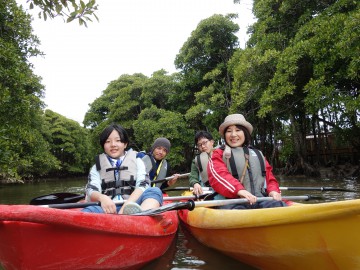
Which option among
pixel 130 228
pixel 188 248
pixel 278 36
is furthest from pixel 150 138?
pixel 130 228

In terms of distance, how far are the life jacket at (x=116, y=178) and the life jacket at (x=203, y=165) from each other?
229cm

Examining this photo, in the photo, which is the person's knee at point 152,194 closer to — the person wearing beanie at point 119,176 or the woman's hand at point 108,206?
the person wearing beanie at point 119,176

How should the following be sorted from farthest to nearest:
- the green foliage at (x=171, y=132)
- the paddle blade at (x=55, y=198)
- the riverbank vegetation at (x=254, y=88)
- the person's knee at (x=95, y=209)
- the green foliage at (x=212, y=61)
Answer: the green foliage at (x=171, y=132)
the green foliage at (x=212, y=61)
the riverbank vegetation at (x=254, y=88)
the paddle blade at (x=55, y=198)
the person's knee at (x=95, y=209)

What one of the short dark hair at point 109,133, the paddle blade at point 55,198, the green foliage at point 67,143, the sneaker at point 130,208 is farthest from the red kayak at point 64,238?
the green foliage at point 67,143

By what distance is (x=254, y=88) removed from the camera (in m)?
11.4

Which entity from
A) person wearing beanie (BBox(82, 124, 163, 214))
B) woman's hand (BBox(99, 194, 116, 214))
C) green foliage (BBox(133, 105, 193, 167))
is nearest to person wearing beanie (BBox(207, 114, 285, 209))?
person wearing beanie (BBox(82, 124, 163, 214))

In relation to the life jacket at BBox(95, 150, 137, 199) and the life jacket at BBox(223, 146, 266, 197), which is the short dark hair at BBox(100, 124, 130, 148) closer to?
the life jacket at BBox(95, 150, 137, 199)

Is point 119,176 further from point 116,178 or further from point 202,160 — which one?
point 202,160

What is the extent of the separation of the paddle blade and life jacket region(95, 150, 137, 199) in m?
0.97

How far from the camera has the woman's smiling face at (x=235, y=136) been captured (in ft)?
10.9

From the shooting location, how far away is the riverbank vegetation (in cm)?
791

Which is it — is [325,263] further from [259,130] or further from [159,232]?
Result: [259,130]

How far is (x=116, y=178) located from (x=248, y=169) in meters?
1.33

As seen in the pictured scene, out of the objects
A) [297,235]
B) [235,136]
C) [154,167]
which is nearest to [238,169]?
[235,136]
